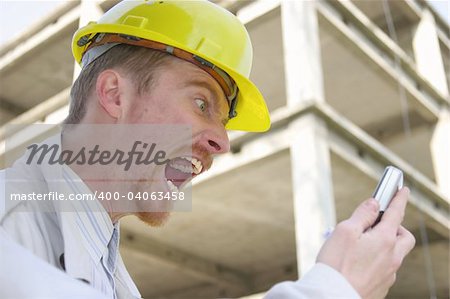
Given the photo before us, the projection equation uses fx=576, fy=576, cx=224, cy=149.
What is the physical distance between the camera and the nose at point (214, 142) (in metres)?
1.40

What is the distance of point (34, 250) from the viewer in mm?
932

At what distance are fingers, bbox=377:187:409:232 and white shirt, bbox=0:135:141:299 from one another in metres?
0.48

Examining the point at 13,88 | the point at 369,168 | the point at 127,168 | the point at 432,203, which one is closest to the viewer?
the point at 127,168

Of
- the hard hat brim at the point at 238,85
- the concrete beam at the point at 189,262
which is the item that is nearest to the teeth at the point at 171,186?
the hard hat brim at the point at 238,85

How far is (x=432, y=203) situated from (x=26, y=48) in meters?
9.09

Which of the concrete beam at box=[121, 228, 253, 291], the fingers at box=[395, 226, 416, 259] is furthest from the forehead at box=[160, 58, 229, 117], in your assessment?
the concrete beam at box=[121, 228, 253, 291]

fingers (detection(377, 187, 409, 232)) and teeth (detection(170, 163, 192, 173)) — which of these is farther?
teeth (detection(170, 163, 192, 173))

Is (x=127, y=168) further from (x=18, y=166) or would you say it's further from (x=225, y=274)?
(x=225, y=274)

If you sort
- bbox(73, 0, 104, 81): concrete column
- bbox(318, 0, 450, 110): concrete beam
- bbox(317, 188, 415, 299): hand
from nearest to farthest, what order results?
bbox(317, 188, 415, 299): hand < bbox(318, 0, 450, 110): concrete beam < bbox(73, 0, 104, 81): concrete column

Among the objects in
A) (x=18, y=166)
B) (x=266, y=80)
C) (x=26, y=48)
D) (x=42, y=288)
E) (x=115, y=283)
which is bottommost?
(x=42, y=288)

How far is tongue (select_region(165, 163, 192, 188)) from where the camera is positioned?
1462 mm

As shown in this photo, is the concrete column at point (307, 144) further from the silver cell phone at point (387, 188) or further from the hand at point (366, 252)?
the hand at point (366, 252)

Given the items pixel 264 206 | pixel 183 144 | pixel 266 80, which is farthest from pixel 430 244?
pixel 183 144

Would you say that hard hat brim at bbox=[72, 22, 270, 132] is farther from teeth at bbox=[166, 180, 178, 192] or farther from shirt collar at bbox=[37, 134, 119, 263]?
shirt collar at bbox=[37, 134, 119, 263]
